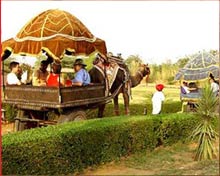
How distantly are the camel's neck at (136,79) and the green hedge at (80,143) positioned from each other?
325 cm

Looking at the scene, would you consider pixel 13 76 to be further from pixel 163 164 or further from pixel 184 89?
pixel 184 89

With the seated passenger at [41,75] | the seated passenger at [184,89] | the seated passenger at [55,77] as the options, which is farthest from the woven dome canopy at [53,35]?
the seated passenger at [184,89]

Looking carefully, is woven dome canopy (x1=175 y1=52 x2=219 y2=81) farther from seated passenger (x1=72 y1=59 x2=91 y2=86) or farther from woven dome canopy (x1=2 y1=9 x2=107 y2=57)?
woven dome canopy (x1=2 y1=9 x2=107 y2=57)

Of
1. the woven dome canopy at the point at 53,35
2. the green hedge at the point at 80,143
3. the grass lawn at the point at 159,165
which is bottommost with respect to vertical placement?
the grass lawn at the point at 159,165

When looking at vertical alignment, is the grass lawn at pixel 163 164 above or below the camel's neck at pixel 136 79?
below

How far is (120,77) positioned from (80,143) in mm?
4623

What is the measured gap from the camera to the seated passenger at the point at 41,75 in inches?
331

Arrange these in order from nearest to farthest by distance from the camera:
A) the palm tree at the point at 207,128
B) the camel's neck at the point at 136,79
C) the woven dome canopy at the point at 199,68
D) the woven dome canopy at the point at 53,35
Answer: the palm tree at the point at 207,128, the woven dome canopy at the point at 53,35, the camel's neck at the point at 136,79, the woven dome canopy at the point at 199,68

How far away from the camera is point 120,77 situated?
9.76 metres

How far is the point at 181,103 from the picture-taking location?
11.4 meters

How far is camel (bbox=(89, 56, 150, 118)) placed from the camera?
29.2ft

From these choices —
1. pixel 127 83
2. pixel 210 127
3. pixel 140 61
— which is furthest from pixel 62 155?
pixel 140 61

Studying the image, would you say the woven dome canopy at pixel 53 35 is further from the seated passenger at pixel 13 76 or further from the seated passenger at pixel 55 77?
the seated passenger at pixel 55 77

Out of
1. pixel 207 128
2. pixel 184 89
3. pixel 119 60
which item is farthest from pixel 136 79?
pixel 207 128
